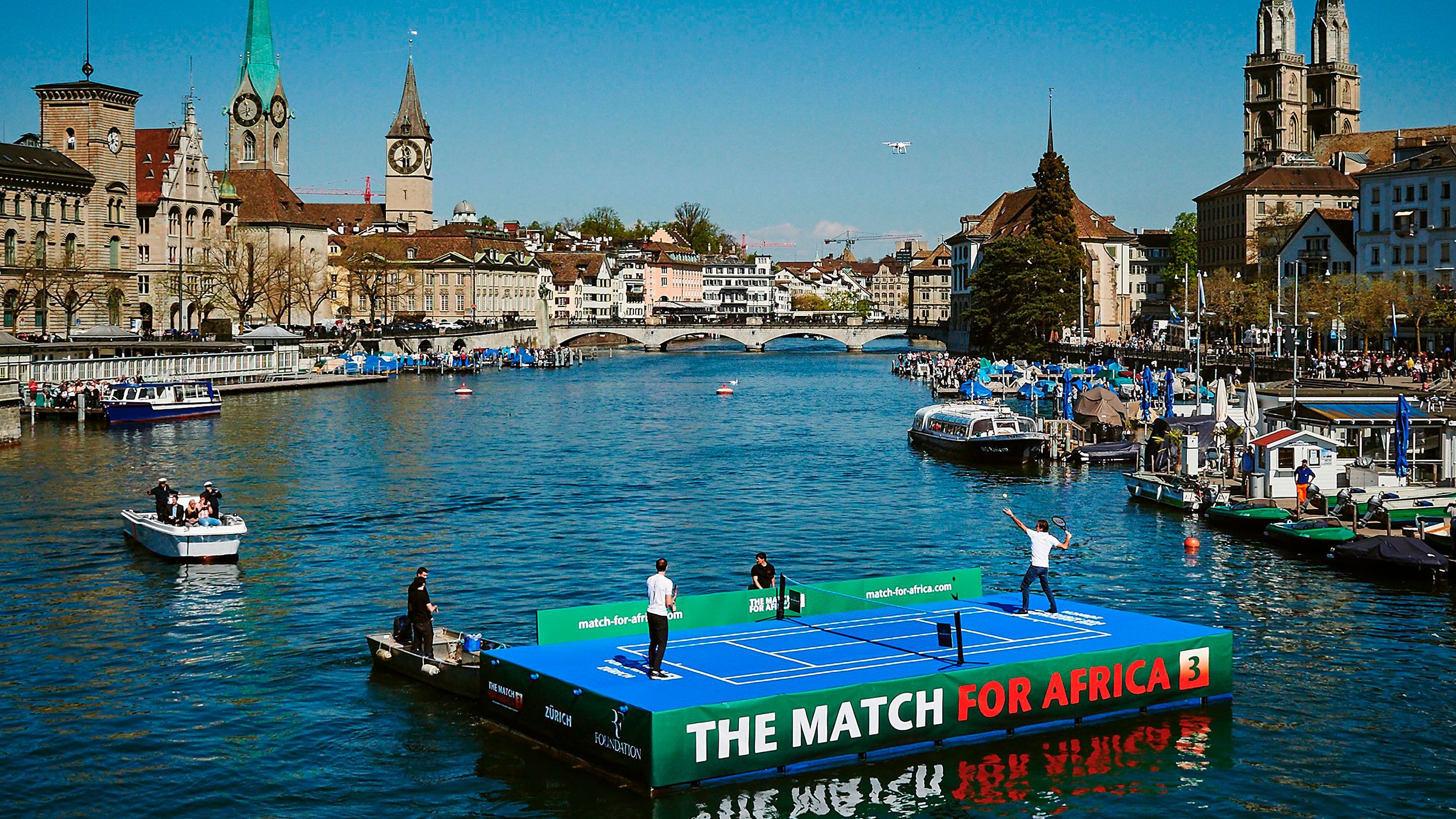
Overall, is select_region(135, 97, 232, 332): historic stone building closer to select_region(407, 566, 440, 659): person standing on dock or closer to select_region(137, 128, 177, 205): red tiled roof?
select_region(137, 128, 177, 205): red tiled roof

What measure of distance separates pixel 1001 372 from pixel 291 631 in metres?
91.5

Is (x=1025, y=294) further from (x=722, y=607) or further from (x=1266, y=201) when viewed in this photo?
(x=722, y=607)

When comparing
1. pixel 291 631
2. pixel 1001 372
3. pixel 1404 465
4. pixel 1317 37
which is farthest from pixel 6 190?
pixel 1317 37

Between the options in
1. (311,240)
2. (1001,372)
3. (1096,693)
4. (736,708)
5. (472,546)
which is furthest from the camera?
(311,240)

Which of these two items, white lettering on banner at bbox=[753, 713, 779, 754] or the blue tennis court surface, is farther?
the blue tennis court surface

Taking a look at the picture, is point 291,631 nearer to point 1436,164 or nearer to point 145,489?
point 145,489

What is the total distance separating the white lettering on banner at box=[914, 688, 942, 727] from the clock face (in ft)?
629

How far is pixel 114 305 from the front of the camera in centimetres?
11719

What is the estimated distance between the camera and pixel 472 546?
4375 centimetres

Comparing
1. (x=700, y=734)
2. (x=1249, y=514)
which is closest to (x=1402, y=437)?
(x=1249, y=514)

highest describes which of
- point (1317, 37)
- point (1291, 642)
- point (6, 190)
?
point (1317, 37)

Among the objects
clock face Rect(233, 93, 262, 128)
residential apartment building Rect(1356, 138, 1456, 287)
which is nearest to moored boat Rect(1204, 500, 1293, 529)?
residential apartment building Rect(1356, 138, 1456, 287)

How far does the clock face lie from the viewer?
7825 inches

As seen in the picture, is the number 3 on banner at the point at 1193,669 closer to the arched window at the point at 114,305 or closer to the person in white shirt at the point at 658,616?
the person in white shirt at the point at 658,616
